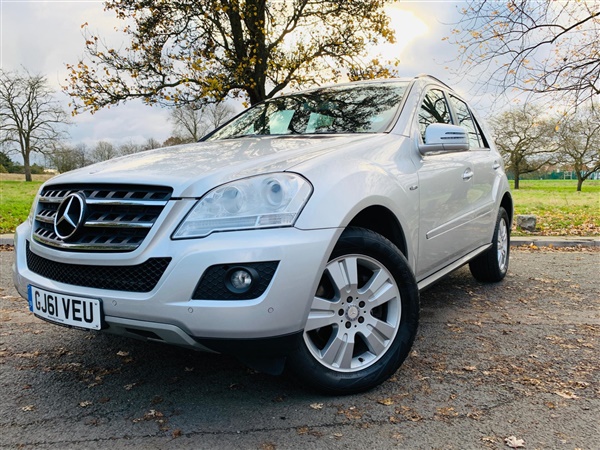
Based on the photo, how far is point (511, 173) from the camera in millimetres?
41250

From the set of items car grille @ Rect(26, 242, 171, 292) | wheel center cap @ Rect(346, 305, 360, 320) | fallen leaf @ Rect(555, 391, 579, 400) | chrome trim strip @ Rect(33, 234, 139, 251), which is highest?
chrome trim strip @ Rect(33, 234, 139, 251)

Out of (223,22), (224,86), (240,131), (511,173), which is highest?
(223,22)

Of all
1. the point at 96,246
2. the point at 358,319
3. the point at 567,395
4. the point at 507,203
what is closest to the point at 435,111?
the point at 507,203

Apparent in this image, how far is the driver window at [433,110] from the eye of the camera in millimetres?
3510

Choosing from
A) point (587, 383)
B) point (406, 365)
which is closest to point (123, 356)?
point (406, 365)

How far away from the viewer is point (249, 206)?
217 centimetres

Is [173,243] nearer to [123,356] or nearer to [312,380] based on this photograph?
[312,380]

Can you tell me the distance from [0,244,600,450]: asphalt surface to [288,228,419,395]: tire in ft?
0.44

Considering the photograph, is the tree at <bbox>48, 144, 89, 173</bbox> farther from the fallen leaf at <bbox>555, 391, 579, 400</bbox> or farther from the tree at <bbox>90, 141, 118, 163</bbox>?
the fallen leaf at <bbox>555, 391, 579, 400</bbox>

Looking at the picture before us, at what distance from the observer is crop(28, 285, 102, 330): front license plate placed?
221 cm

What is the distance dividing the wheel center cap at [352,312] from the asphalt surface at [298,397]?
40 centimetres

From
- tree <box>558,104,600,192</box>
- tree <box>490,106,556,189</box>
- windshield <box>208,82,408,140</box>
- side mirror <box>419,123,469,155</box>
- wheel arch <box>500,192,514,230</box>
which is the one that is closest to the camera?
side mirror <box>419,123,469,155</box>

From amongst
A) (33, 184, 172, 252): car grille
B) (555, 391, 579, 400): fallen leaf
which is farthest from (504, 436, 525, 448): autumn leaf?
(33, 184, 172, 252): car grille

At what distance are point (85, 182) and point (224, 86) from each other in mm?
9887
